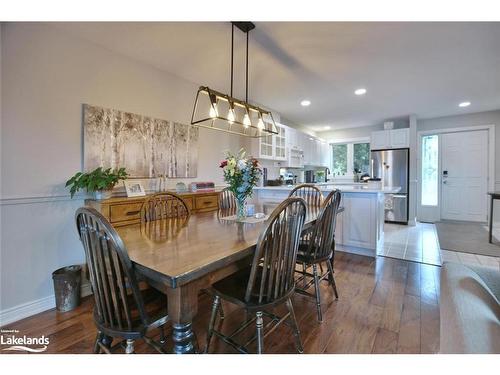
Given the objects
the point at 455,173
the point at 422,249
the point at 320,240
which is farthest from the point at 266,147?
the point at 455,173

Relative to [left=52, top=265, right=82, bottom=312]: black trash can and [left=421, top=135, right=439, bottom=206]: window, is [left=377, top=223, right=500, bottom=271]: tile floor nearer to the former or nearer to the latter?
[left=421, top=135, right=439, bottom=206]: window

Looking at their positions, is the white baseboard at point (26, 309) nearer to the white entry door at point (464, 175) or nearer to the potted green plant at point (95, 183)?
the potted green plant at point (95, 183)

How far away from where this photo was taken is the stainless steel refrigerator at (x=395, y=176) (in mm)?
5480

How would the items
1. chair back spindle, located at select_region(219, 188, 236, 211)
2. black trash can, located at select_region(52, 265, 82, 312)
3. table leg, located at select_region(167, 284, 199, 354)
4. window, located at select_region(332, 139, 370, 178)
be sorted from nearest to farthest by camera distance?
1. table leg, located at select_region(167, 284, 199, 354)
2. black trash can, located at select_region(52, 265, 82, 312)
3. chair back spindle, located at select_region(219, 188, 236, 211)
4. window, located at select_region(332, 139, 370, 178)

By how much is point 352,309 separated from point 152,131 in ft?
9.05

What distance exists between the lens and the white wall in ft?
6.23

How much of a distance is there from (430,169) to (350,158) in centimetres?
185

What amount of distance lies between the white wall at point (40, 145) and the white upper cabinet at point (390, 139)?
5.57 m

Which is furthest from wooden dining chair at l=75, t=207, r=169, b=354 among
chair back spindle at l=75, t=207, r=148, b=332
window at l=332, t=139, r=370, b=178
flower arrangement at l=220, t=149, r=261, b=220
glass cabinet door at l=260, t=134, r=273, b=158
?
window at l=332, t=139, r=370, b=178

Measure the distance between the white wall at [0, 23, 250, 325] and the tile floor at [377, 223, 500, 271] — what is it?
3.83m

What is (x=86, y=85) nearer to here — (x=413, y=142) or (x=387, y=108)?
(x=387, y=108)

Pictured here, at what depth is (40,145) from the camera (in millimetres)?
2049

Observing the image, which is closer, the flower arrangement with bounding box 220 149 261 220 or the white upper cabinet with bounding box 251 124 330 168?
the flower arrangement with bounding box 220 149 261 220

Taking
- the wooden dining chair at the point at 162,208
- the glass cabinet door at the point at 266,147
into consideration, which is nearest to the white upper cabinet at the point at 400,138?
the glass cabinet door at the point at 266,147
